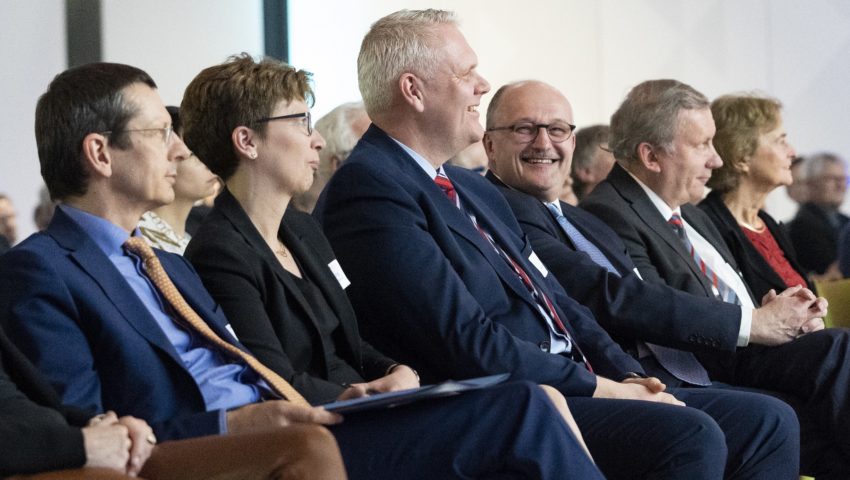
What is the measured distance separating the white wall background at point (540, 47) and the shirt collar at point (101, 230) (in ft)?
11.2

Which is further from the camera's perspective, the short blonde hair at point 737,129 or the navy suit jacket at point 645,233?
the short blonde hair at point 737,129

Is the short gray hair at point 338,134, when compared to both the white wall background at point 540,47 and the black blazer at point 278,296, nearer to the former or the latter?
the white wall background at point 540,47

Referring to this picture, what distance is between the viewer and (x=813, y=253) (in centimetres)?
830

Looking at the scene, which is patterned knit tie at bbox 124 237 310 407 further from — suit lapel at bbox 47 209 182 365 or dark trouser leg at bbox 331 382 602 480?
dark trouser leg at bbox 331 382 602 480

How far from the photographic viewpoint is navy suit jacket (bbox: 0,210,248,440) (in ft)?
7.59

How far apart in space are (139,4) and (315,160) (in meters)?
3.61

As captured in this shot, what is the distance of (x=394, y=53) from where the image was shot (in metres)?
3.54

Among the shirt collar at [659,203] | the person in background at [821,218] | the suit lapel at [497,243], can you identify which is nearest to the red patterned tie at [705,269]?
the shirt collar at [659,203]

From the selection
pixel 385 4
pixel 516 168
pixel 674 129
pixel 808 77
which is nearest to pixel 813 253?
pixel 808 77

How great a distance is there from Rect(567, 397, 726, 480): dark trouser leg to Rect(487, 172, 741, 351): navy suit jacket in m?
Answer: 0.71

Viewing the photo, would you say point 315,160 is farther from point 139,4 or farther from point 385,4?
point 385,4

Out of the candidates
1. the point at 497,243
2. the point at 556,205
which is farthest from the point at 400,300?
the point at 556,205

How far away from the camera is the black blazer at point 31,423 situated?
1.96 metres

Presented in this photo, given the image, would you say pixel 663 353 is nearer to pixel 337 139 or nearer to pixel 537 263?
pixel 537 263
